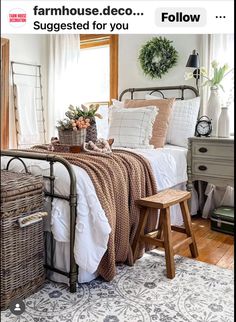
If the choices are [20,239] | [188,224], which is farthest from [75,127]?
[188,224]

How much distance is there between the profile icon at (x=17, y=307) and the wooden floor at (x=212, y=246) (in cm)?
118

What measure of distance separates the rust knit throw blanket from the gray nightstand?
0.61 m

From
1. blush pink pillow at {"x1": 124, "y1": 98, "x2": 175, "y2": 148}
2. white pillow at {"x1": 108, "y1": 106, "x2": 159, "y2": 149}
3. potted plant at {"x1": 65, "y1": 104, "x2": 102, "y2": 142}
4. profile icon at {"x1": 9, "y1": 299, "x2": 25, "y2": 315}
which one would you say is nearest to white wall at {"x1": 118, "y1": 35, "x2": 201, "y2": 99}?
blush pink pillow at {"x1": 124, "y1": 98, "x2": 175, "y2": 148}

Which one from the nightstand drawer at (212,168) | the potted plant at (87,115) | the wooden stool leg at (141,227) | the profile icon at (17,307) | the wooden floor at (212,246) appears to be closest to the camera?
the profile icon at (17,307)

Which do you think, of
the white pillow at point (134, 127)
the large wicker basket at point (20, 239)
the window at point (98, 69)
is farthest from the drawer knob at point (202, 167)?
the window at point (98, 69)

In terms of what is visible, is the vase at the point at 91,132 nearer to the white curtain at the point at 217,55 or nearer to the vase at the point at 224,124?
the vase at the point at 224,124

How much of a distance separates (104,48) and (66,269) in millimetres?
2955

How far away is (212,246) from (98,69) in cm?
261

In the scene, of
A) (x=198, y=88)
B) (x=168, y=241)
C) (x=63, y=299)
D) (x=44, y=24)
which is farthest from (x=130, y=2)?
(x=198, y=88)

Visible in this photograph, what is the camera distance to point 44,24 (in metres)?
1.50

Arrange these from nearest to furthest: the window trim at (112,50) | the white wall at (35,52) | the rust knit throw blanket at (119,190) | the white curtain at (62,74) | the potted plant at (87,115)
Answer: the rust knit throw blanket at (119,190) → the potted plant at (87,115) → the window trim at (112,50) → the white wall at (35,52) → the white curtain at (62,74)

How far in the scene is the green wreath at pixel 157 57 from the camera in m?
3.46

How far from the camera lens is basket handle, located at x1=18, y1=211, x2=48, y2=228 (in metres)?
1.62

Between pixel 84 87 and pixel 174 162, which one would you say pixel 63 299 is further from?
pixel 84 87
